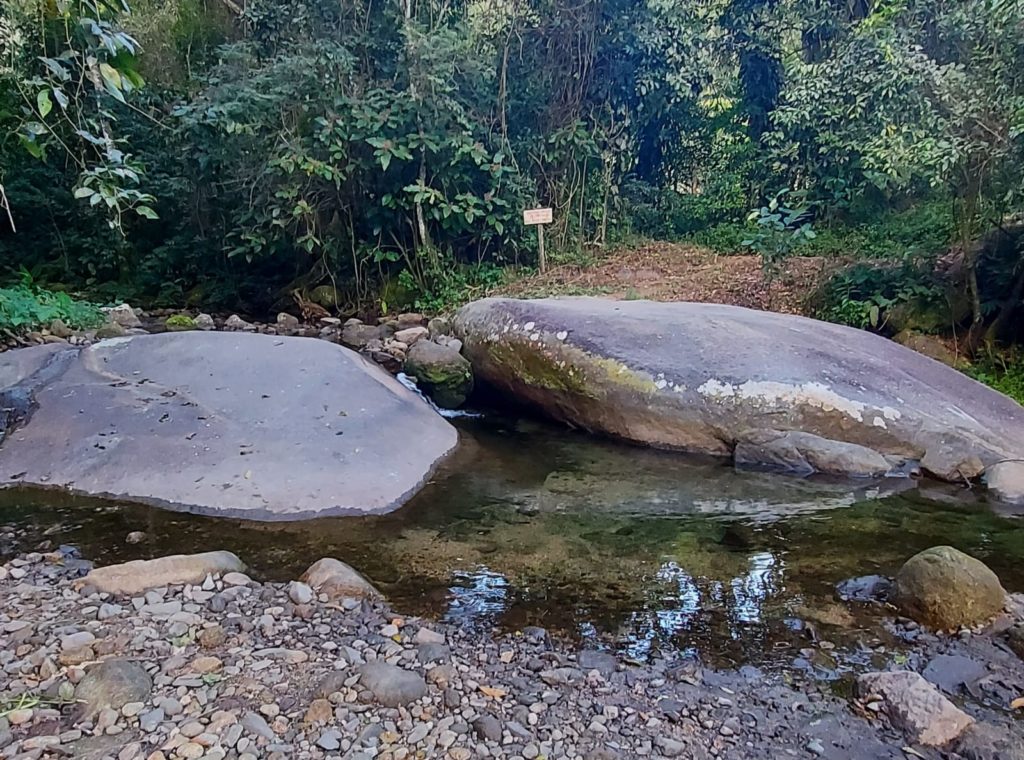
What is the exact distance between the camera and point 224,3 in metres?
11.2

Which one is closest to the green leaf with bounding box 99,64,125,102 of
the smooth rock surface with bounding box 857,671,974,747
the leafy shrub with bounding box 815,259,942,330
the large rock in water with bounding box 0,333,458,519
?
the large rock in water with bounding box 0,333,458,519

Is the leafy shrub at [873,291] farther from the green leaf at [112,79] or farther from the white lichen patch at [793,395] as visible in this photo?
the green leaf at [112,79]

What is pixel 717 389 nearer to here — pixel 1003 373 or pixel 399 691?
pixel 1003 373

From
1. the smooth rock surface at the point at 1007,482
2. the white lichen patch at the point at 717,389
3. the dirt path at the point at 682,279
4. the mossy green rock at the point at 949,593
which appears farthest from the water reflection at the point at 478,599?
the dirt path at the point at 682,279

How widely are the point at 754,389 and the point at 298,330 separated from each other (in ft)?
21.9

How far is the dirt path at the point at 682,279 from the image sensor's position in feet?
28.2

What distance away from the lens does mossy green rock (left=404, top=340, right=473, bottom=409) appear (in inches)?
265

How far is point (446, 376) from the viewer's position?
6734mm

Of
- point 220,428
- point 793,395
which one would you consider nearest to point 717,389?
point 793,395

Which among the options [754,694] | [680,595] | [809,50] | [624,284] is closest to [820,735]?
[754,694]

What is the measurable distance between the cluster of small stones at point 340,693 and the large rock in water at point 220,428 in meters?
1.24

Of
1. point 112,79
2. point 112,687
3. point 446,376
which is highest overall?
point 112,79

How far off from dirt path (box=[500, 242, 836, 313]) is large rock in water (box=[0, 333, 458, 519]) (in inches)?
180

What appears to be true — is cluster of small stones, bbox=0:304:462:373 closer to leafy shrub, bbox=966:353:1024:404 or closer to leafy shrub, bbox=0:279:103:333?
leafy shrub, bbox=0:279:103:333
